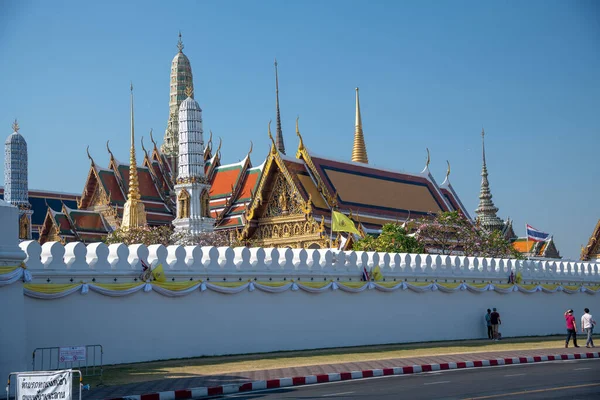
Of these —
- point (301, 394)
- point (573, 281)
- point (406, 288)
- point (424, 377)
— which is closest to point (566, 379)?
point (424, 377)

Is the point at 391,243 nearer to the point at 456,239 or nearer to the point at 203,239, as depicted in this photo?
the point at 456,239

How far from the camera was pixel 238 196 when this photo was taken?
138 ft

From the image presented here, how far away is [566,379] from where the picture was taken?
43.1 feet

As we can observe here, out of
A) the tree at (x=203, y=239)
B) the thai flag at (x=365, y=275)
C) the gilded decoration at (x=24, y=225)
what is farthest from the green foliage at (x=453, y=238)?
the gilded decoration at (x=24, y=225)

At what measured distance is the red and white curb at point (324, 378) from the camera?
39.3 feet

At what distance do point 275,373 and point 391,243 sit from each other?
17.1m

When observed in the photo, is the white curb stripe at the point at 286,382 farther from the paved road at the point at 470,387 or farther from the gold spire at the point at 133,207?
the gold spire at the point at 133,207

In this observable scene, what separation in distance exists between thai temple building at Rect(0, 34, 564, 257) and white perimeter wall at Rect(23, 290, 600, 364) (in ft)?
27.4

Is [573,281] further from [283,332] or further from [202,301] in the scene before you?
[202,301]

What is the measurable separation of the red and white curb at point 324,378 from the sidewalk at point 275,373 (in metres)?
0.18

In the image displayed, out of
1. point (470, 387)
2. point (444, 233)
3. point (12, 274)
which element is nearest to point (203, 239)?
point (444, 233)

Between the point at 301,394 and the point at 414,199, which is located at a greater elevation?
the point at 414,199

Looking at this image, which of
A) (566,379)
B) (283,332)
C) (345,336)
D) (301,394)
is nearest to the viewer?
(301,394)

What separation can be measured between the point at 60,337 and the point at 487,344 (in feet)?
31.6
